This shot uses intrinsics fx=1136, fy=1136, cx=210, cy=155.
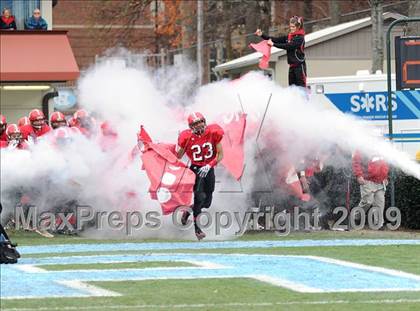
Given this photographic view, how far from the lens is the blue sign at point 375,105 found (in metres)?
20.0

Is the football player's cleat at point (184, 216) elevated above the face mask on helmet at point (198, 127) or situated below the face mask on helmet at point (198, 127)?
below

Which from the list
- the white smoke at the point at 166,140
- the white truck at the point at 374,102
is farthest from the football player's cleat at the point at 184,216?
the white truck at the point at 374,102

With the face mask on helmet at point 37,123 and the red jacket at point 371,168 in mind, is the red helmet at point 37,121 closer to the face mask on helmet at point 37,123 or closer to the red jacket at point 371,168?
the face mask on helmet at point 37,123

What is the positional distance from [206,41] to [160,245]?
30.4 m

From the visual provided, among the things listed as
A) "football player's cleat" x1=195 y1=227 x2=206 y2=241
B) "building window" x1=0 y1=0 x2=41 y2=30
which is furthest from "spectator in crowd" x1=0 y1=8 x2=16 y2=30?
"football player's cleat" x1=195 y1=227 x2=206 y2=241

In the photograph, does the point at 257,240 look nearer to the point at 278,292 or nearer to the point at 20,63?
the point at 278,292

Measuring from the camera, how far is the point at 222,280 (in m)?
11.3

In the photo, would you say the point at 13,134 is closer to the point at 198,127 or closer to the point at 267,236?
the point at 198,127

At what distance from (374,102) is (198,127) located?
633 cm

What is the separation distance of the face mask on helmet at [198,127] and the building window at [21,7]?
14.8 m

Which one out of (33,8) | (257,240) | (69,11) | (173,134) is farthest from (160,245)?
(69,11)

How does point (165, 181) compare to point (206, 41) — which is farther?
point (206, 41)

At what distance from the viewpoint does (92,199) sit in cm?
1694

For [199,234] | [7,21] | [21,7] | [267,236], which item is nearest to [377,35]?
[267,236]
